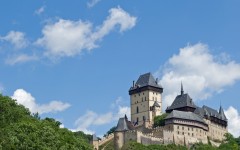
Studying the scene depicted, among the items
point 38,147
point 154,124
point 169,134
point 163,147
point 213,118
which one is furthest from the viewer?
point 213,118

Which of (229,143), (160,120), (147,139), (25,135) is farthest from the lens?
(229,143)

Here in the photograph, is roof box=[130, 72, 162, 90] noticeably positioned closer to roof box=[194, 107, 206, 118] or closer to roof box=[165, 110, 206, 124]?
roof box=[194, 107, 206, 118]

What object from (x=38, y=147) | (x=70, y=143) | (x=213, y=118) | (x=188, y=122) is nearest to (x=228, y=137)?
(x=213, y=118)

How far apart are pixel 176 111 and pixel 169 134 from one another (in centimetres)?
721

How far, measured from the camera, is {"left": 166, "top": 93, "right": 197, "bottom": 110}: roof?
409ft

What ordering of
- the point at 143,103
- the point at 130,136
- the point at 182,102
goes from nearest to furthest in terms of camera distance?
the point at 130,136, the point at 182,102, the point at 143,103

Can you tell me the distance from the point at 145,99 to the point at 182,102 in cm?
778

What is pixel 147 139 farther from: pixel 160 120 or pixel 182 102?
pixel 182 102

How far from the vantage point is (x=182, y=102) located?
125 meters

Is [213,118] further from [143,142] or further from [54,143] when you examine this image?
[54,143]

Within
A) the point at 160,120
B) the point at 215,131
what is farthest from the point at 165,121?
the point at 215,131

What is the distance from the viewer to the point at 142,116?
410ft

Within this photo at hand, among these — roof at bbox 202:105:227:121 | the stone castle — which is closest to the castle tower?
the stone castle

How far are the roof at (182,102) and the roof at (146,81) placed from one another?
510cm
